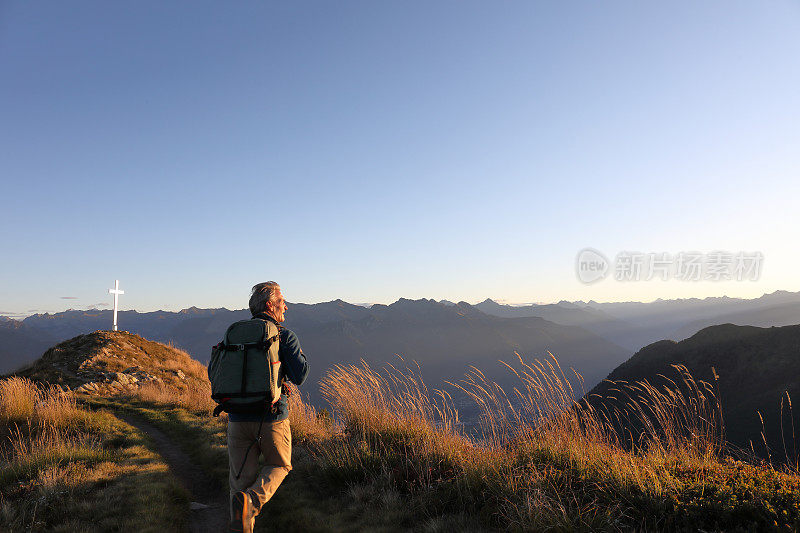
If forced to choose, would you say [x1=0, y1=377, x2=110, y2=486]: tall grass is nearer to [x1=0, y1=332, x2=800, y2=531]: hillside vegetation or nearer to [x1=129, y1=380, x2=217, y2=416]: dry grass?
[x1=0, y1=332, x2=800, y2=531]: hillside vegetation

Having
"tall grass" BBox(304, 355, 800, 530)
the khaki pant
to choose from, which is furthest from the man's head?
"tall grass" BBox(304, 355, 800, 530)

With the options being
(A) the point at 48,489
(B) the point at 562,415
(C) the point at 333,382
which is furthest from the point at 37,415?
(B) the point at 562,415

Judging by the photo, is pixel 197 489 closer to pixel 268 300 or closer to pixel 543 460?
pixel 268 300

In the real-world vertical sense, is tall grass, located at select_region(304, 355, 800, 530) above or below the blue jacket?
below

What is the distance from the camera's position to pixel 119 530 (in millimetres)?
4285

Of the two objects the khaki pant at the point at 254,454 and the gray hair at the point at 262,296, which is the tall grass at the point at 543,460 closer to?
the khaki pant at the point at 254,454

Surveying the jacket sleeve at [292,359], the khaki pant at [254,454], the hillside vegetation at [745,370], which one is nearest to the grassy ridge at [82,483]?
the khaki pant at [254,454]

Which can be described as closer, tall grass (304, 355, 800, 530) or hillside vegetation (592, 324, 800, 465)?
tall grass (304, 355, 800, 530)

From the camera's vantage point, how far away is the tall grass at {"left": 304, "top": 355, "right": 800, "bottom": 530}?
3.70 meters

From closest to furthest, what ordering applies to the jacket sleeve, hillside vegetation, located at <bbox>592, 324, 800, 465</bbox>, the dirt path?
1. the jacket sleeve
2. the dirt path
3. hillside vegetation, located at <bbox>592, 324, 800, 465</bbox>

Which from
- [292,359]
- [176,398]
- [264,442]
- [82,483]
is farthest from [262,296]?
[176,398]

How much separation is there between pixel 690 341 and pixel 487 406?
82.7 m

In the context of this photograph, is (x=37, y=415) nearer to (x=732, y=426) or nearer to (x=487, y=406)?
(x=487, y=406)

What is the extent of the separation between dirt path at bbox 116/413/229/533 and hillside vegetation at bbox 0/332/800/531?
0.22 m
